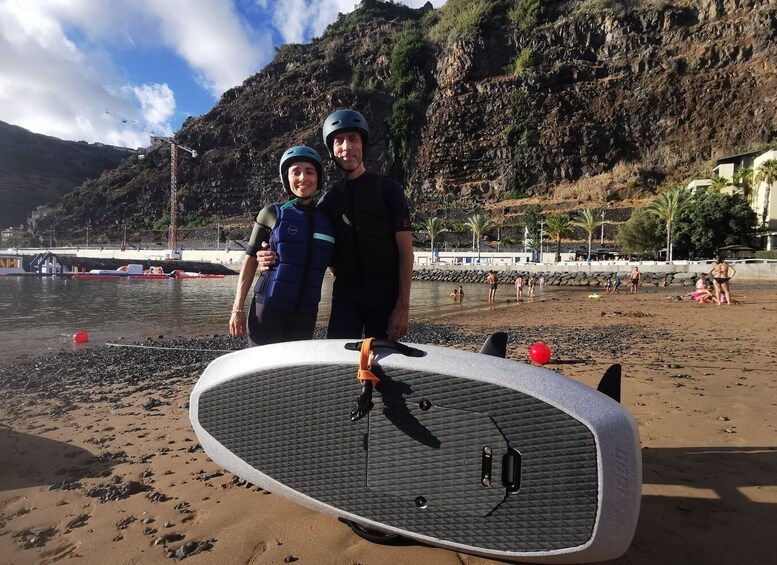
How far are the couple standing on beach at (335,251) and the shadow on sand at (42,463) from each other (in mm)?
1665

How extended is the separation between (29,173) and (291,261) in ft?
746

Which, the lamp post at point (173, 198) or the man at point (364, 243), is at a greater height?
the lamp post at point (173, 198)

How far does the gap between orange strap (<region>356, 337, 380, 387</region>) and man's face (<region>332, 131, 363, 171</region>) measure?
141cm

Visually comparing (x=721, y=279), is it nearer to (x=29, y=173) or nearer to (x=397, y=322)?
(x=397, y=322)

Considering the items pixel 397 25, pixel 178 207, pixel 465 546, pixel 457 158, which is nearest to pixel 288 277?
pixel 465 546

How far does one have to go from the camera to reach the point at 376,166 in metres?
103

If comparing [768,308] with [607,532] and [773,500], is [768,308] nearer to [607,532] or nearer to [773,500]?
[773,500]

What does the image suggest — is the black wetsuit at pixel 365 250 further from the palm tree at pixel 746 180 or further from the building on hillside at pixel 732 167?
the building on hillside at pixel 732 167

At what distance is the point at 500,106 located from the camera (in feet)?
303

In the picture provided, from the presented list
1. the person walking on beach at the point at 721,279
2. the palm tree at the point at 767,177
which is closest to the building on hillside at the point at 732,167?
the palm tree at the point at 767,177

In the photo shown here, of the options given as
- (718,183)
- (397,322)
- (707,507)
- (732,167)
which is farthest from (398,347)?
(732,167)

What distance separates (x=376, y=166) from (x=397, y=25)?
53.0m

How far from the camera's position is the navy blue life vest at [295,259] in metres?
2.71

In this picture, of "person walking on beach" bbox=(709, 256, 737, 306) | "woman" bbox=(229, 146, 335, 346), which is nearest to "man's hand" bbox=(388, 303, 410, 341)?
"woman" bbox=(229, 146, 335, 346)
